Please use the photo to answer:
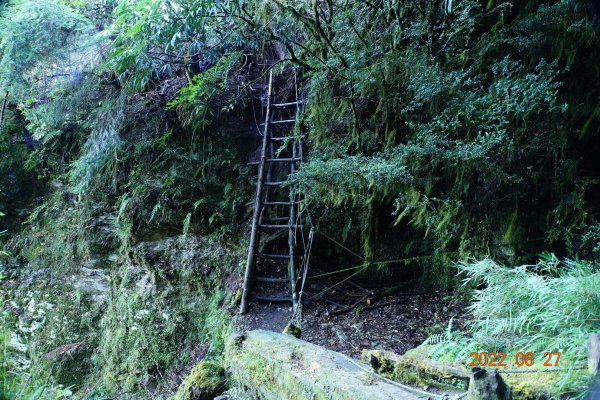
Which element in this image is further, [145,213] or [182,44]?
[145,213]

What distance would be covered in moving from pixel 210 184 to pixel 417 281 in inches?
141

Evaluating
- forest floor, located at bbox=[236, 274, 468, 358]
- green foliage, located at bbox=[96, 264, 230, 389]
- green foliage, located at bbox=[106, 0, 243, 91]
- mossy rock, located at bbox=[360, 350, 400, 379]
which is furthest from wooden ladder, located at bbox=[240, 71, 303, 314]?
mossy rock, located at bbox=[360, 350, 400, 379]

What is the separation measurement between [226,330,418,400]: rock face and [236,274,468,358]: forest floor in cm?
177

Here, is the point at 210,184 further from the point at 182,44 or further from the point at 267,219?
the point at 182,44

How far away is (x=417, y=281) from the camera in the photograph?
5547mm

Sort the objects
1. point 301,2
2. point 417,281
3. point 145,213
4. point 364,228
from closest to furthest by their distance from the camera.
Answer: point 301,2 < point 364,228 < point 417,281 < point 145,213

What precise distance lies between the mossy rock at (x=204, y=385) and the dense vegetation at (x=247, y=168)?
0.90m

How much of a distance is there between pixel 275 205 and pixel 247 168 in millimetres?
891

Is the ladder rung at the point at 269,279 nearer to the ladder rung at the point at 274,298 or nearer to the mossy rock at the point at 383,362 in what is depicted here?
the ladder rung at the point at 274,298

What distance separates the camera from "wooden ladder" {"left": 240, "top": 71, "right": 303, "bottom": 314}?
5480 millimetres

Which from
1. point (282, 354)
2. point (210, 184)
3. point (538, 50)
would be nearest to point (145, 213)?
point (210, 184)
